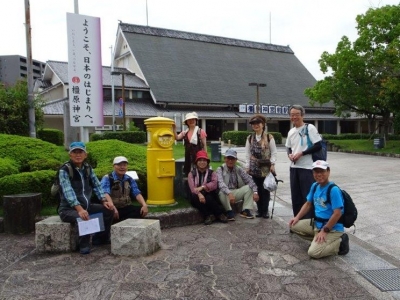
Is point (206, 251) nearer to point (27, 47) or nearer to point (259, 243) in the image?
point (259, 243)

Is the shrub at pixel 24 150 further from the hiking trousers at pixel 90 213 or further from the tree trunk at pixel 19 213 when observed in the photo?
the hiking trousers at pixel 90 213

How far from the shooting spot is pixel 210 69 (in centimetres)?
3262

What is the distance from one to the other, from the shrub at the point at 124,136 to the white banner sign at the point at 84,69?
33.5ft

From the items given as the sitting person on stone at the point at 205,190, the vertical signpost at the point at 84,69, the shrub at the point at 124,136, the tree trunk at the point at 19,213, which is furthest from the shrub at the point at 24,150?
the shrub at the point at 124,136

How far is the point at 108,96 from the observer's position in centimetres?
2702

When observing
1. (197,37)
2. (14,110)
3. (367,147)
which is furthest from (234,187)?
(197,37)

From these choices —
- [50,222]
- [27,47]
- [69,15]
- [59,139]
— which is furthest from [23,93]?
[50,222]

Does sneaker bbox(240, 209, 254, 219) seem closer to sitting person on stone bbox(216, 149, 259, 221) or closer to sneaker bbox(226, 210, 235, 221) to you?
sitting person on stone bbox(216, 149, 259, 221)

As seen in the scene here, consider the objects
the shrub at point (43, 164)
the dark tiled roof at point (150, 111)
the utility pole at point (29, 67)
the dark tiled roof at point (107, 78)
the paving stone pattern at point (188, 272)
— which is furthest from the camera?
the dark tiled roof at point (107, 78)

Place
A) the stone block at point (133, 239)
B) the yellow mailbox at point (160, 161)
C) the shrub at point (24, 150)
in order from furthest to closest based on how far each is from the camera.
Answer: the shrub at point (24, 150) → the yellow mailbox at point (160, 161) → the stone block at point (133, 239)

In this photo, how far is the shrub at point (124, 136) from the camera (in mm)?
19172

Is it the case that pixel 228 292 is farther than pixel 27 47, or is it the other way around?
pixel 27 47

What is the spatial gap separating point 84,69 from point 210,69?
24747 millimetres

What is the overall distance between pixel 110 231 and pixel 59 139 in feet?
45.8
